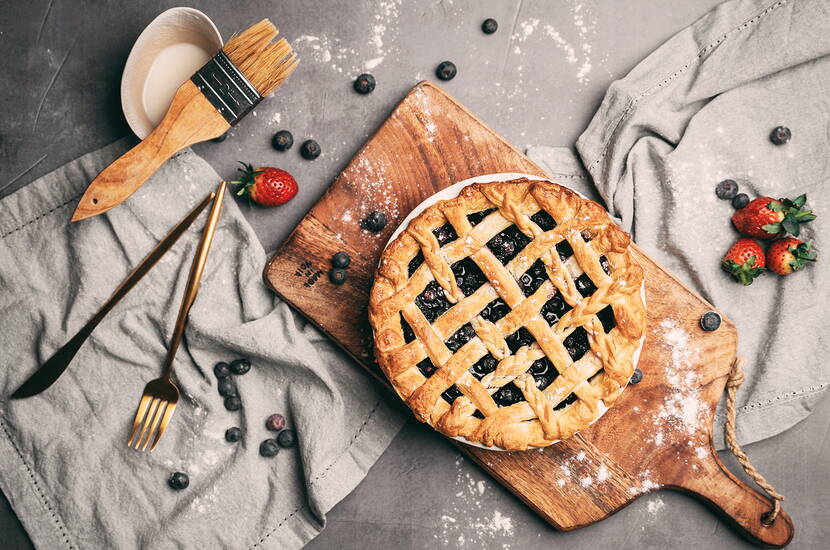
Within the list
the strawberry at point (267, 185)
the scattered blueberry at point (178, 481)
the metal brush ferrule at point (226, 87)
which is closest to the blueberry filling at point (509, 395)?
the strawberry at point (267, 185)

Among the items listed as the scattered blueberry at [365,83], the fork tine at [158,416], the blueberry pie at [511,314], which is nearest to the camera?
the blueberry pie at [511,314]

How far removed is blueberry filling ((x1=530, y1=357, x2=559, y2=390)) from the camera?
1.73m

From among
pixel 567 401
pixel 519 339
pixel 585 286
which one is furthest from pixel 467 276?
pixel 567 401

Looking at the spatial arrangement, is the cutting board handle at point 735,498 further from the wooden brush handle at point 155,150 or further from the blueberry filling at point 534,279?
the wooden brush handle at point 155,150

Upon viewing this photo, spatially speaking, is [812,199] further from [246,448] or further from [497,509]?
[246,448]

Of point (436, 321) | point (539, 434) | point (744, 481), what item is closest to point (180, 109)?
point (436, 321)

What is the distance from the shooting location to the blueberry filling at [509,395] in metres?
1.74

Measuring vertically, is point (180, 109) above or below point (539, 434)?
above

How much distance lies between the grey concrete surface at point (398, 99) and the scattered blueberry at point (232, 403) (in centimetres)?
50

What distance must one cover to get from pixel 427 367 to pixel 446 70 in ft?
3.41

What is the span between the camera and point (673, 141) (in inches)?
80.6

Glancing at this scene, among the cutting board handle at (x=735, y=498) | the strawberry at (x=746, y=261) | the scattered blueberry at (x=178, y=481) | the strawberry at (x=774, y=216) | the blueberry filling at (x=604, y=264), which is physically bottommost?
the cutting board handle at (x=735, y=498)

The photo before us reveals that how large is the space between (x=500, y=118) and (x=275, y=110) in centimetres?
80

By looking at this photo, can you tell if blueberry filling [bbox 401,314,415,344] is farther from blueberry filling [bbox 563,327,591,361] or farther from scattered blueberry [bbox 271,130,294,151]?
scattered blueberry [bbox 271,130,294,151]
